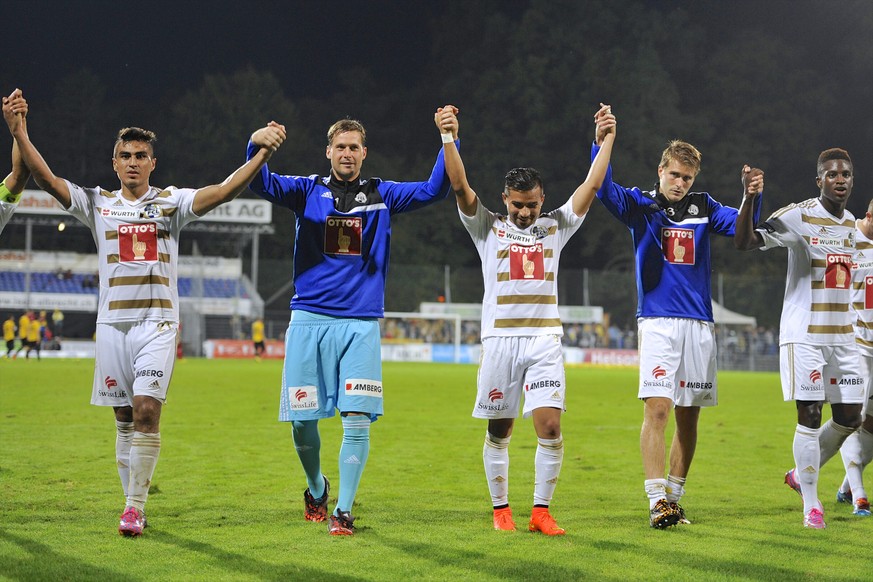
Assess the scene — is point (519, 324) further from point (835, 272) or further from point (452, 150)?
point (835, 272)

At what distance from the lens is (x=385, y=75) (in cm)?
8188

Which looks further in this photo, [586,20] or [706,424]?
[586,20]

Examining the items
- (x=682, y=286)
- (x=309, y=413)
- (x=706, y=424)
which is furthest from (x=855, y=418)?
(x=706, y=424)

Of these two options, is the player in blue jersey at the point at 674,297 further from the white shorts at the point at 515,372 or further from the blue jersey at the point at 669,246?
the white shorts at the point at 515,372

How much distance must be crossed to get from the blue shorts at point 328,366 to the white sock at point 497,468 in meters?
0.80

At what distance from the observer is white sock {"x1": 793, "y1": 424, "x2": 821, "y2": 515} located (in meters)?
6.72

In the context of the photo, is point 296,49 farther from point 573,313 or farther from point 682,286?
point 682,286

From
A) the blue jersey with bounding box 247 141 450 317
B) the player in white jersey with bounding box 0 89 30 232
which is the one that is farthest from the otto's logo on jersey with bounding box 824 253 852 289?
the player in white jersey with bounding box 0 89 30 232

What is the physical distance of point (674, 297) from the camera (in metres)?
6.97

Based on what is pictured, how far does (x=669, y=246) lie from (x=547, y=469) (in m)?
1.92

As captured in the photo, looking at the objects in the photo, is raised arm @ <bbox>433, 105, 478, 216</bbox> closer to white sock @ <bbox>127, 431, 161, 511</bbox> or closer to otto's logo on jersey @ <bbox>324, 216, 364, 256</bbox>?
otto's logo on jersey @ <bbox>324, 216, 364, 256</bbox>

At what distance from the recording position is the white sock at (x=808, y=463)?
22.0 feet

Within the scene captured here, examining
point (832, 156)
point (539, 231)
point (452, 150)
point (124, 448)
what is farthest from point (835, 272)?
point (124, 448)

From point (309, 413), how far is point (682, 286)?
2787 mm
